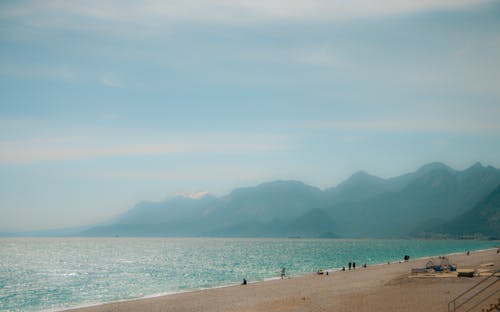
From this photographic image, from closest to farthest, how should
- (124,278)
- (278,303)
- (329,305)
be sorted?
(329,305) → (278,303) → (124,278)

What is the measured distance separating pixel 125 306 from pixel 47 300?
44.5ft

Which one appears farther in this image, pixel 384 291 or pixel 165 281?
pixel 165 281

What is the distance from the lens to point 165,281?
6162cm

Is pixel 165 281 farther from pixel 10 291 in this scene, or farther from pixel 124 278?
pixel 10 291

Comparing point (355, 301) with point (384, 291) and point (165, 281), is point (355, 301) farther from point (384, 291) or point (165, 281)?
point (165, 281)

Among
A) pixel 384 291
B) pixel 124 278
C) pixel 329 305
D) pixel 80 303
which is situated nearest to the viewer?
pixel 329 305

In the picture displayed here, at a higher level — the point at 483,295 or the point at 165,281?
the point at 483,295

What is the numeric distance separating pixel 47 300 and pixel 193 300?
16.6 metres

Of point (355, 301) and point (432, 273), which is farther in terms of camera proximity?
point (432, 273)

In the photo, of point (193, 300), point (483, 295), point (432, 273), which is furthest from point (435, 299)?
point (193, 300)

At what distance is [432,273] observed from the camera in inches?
1677

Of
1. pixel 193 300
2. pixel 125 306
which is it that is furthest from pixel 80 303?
pixel 193 300

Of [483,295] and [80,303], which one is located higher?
[483,295]

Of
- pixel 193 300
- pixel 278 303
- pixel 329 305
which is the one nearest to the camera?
pixel 329 305
